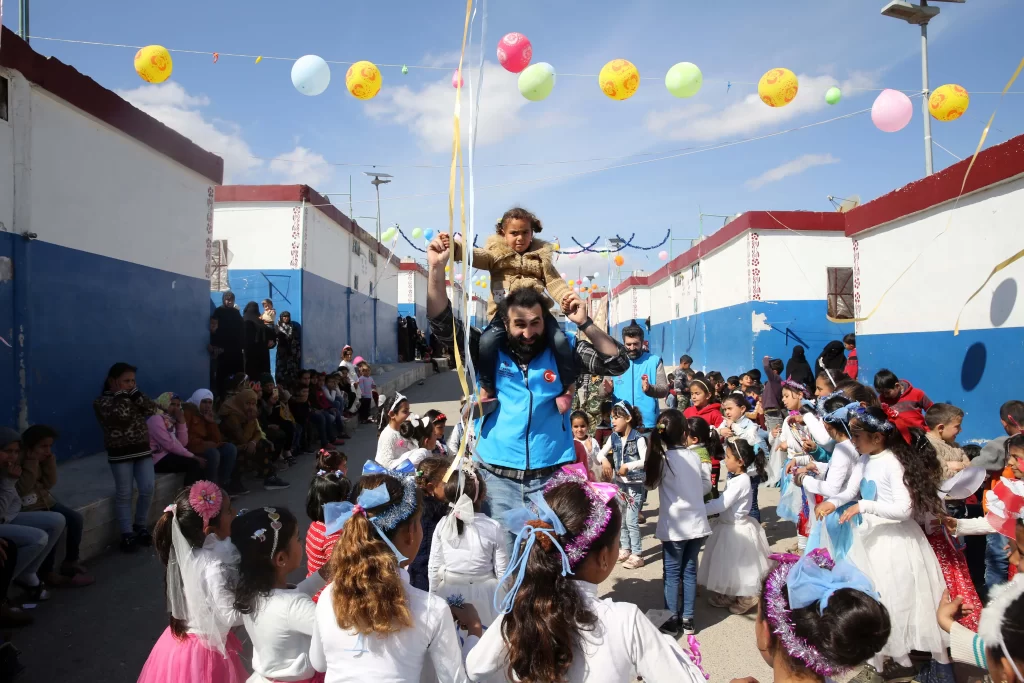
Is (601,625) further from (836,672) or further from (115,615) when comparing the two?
(115,615)

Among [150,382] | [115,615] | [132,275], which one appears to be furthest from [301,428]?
[115,615]

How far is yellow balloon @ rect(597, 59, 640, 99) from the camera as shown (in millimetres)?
7062

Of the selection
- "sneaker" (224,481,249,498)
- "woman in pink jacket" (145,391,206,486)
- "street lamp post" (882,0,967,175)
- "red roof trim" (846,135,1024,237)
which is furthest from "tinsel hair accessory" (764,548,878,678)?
"street lamp post" (882,0,967,175)

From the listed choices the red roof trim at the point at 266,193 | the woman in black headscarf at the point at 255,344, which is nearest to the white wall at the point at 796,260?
the red roof trim at the point at 266,193

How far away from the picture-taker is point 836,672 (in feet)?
5.45

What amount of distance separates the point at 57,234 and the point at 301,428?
12.1 ft

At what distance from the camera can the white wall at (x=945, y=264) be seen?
6141 millimetres

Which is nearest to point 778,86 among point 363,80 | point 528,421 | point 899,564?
point 363,80

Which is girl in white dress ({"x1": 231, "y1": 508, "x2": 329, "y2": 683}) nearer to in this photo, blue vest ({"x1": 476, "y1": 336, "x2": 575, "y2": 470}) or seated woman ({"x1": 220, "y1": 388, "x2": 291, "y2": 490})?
blue vest ({"x1": 476, "y1": 336, "x2": 575, "y2": 470})

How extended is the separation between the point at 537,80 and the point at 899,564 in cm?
562

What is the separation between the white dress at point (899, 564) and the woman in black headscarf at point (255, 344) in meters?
8.81

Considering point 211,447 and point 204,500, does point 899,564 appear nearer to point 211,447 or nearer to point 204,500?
point 204,500

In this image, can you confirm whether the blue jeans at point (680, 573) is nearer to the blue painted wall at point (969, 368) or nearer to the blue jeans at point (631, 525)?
the blue jeans at point (631, 525)

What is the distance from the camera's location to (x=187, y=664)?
242 centimetres
